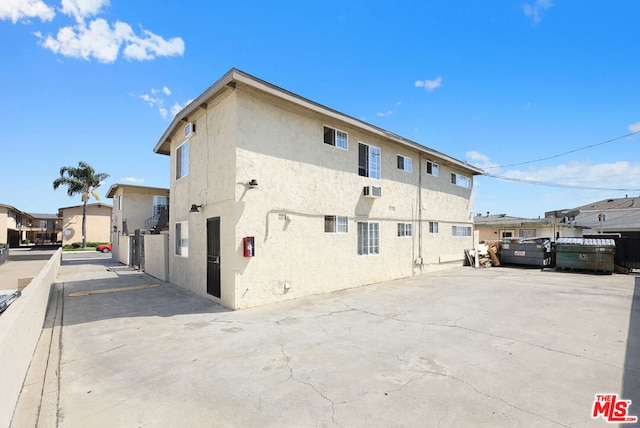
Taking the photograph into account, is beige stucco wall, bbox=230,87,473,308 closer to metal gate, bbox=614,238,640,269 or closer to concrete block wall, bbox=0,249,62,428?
concrete block wall, bbox=0,249,62,428

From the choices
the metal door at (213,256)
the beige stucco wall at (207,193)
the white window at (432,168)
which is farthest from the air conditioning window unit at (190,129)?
the white window at (432,168)

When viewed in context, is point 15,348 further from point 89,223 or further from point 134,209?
point 89,223

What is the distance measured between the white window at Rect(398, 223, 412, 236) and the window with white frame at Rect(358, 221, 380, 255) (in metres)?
1.48

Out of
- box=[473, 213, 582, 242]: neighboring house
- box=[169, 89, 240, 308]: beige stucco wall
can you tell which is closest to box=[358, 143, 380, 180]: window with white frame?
box=[169, 89, 240, 308]: beige stucco wall

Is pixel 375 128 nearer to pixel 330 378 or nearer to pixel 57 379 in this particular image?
pixel 330 378

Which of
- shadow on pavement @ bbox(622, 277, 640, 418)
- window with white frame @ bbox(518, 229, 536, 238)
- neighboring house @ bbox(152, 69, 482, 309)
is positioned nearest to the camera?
shadow on pavement @ bbox(622, 277, 640, 418)

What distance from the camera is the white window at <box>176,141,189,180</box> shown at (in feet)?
34.9

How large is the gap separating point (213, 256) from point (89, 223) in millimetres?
39075

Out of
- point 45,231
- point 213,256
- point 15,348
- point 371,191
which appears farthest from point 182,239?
point 45,231

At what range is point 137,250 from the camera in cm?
1633

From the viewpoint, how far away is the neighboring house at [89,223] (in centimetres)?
3694

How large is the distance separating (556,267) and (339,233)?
12.3 metres

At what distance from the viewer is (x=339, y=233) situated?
9906 mm

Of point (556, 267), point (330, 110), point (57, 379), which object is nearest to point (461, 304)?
point (330, 110)
